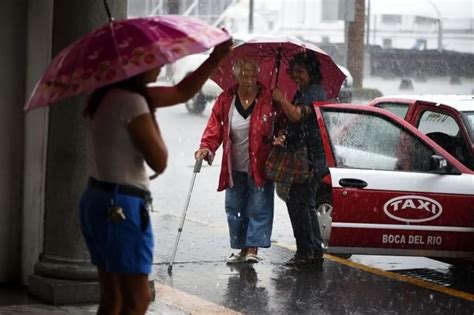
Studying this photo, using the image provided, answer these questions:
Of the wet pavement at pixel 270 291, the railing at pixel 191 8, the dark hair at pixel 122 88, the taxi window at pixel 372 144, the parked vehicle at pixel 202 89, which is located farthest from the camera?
the railing at pixel 191 8

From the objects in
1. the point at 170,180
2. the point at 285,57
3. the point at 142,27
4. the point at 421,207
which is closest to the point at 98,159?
the point at 142,27

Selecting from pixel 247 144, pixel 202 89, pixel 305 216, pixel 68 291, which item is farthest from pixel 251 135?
pixel 202 89

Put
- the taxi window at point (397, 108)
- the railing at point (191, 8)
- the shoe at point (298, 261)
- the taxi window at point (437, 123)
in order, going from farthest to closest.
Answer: the railing at point (191, 8) → the taxi window at point (397, 108) → the taxi window at point (437, 123) → the shoe at point (298, 261)

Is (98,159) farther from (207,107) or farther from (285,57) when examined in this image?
(207,107)

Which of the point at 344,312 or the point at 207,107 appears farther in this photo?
the point at 207,107

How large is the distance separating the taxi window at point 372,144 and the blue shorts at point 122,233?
14.9 ft

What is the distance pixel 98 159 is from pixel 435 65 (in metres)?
35.1

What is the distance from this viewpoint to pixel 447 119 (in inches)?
409

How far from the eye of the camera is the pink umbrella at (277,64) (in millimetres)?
9820

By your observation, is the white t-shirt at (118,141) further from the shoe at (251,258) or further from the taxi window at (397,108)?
the taxi window at (397,108)

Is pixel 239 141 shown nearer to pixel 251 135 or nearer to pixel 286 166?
pixel 251 135

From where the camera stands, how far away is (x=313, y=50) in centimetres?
977

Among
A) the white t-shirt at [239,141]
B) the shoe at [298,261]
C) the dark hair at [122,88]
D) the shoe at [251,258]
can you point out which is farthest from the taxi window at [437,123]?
the dark hair at [122,88]

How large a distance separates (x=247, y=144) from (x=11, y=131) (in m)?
2.41
